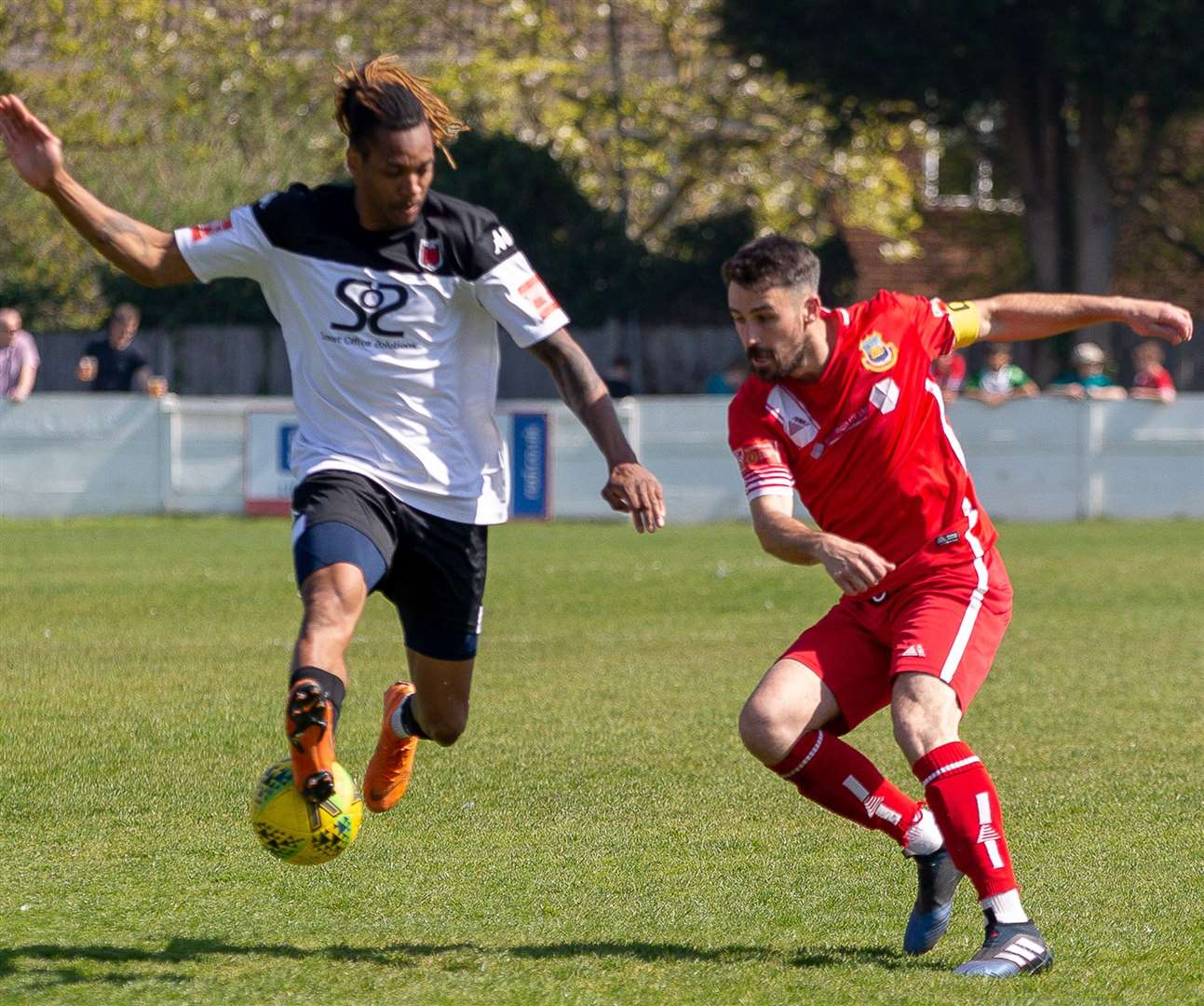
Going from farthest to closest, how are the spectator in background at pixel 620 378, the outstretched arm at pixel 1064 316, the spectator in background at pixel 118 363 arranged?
the spectator in background at pixel 620 378
the spectator in background at pixel 118 363
the outstretched arm at pixel 1064 316

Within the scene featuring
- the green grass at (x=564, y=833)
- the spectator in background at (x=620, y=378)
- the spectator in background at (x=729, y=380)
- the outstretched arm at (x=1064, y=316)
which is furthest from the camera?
the spectator in background at (x=729, y=380)

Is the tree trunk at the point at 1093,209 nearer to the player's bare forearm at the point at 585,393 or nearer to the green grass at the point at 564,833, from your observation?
the green grass at the point at 564,833

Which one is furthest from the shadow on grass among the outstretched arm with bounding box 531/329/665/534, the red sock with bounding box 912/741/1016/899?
the outstretched arm with bounding box 531/329/665/534

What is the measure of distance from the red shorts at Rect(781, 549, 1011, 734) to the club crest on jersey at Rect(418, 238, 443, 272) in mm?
1531

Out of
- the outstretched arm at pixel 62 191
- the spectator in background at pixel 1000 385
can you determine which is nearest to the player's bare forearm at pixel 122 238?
the outstretched arm at pixel 62 191

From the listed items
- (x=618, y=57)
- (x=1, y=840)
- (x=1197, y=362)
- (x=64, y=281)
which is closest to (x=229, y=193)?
(x=64, y=281)

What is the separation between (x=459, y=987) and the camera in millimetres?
4797

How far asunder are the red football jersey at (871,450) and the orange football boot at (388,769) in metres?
1.87

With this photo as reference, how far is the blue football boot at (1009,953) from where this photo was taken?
4891 millimetres

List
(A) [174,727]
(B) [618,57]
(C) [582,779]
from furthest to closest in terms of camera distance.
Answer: (B) [618,57] < (A) [174,727] < (C) [582,779]

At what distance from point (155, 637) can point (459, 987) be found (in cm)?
758

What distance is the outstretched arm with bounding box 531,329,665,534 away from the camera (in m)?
5.32

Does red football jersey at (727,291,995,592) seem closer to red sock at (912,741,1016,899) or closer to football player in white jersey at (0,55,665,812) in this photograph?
football player in white jersey at (0,55,665,812)

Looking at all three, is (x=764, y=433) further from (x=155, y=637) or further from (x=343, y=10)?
(x=343, y=10)
